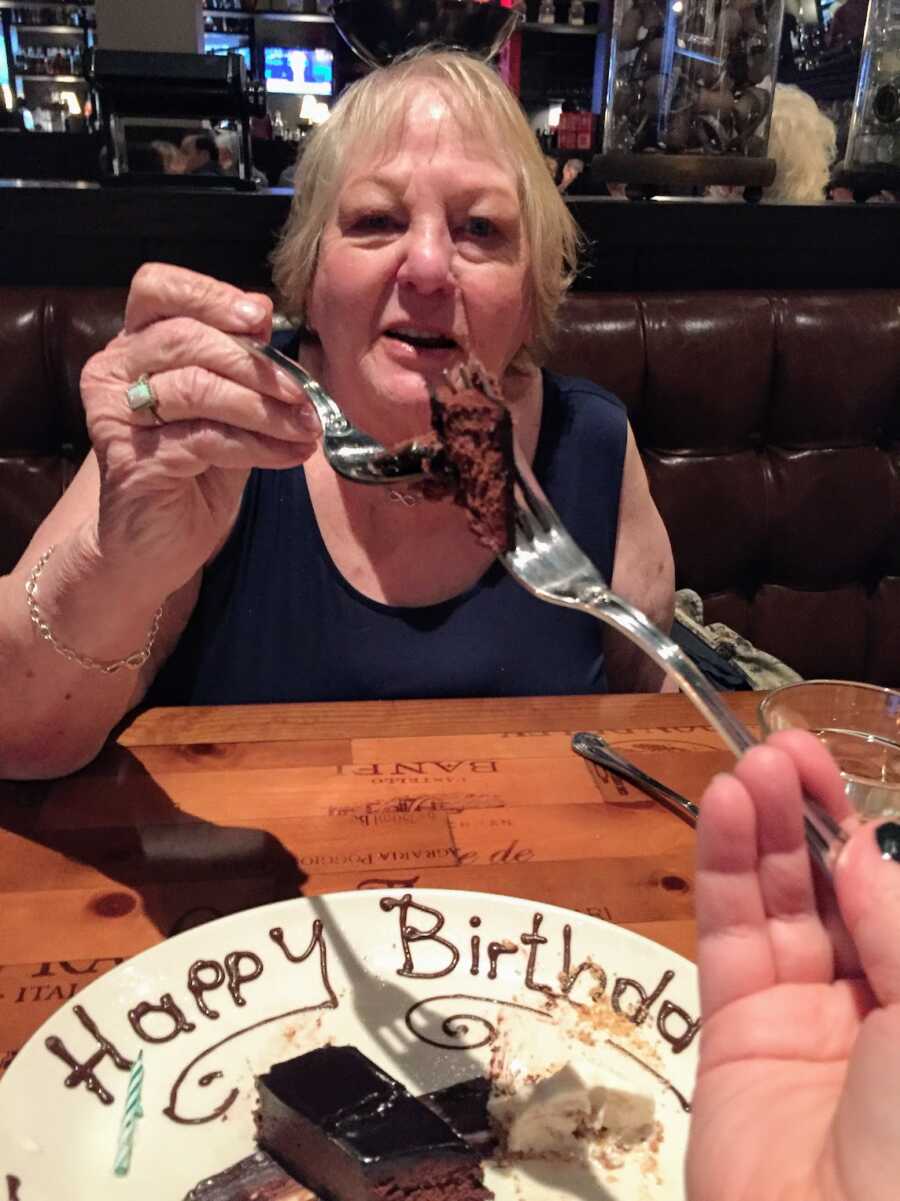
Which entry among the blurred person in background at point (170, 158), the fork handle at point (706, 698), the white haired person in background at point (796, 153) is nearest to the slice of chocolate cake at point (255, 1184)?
the fork handle at point (706, 698)

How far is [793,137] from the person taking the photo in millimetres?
2590

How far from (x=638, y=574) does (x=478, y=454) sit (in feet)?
2.90

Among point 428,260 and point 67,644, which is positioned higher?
point 428,260

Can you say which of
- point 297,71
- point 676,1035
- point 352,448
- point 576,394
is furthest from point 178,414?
point 297,71

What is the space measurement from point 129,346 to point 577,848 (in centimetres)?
69

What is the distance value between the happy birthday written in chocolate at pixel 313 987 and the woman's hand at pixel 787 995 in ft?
1.00

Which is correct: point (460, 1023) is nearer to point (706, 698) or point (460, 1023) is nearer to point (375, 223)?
point (706, 698)

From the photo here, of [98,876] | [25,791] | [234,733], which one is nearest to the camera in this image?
[98,876]

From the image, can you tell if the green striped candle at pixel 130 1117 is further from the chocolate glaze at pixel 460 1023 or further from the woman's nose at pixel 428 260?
the woman's nose at pixel 428 260

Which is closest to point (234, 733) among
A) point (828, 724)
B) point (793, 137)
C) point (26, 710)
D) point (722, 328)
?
point (26, 710)

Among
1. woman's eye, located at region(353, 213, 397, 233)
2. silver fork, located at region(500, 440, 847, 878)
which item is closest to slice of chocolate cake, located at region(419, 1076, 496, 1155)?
silver fork, located at region(500, 440, 847, 878)

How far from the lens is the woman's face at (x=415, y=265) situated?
1396 millimetres

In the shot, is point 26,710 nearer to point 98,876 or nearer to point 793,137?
point 98,876

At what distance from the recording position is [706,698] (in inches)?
24.8
